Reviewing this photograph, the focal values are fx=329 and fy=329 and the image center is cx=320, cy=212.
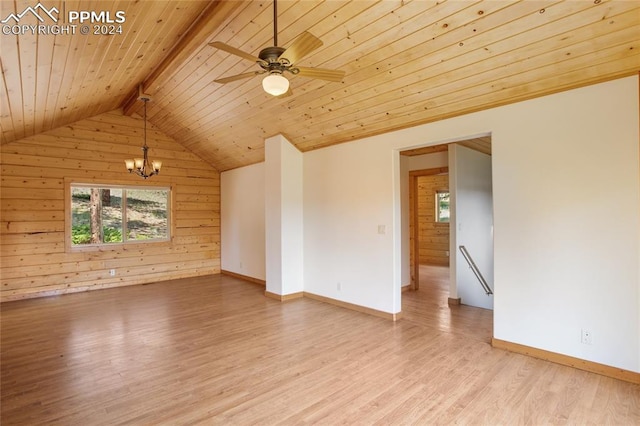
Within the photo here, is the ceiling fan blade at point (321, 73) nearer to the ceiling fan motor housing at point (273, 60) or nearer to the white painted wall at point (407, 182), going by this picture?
the ceiling fan motor housing at point (273, 60)

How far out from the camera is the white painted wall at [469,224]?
5.28 meters

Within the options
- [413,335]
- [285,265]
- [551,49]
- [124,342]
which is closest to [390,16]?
[551,49]

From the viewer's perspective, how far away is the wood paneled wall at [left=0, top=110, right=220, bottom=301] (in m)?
5.58

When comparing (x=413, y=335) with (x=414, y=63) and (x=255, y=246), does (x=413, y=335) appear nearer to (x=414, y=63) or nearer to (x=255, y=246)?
(x=414, y=63)

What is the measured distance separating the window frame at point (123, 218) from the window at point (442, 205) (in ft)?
24.2

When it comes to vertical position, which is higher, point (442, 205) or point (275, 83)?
point (275, 83)

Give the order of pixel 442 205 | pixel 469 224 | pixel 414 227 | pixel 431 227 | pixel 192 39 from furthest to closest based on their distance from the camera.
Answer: pixel 431 227 < pixel 442 205 < pixel 414 227 < pixel 469 224 < pixel 192 39

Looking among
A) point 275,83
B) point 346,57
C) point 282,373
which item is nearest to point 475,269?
point 282,373

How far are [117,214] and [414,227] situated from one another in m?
6.00

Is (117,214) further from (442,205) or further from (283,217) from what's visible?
(442,205)

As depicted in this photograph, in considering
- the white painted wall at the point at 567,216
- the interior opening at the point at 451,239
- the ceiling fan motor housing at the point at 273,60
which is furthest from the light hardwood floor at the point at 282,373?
the ceiling fan motor housing at the point at 273,60

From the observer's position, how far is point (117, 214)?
22.0 ft

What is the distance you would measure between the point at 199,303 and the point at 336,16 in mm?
4564

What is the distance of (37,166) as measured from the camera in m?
5.77
